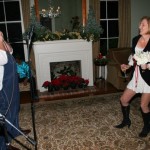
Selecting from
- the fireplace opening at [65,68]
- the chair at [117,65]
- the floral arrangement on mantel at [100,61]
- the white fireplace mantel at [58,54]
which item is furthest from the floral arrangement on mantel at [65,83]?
the chair at [117,65]

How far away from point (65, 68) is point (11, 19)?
212 centimetres

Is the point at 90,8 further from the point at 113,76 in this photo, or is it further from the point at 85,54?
the point at 113,76

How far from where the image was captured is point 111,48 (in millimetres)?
6863

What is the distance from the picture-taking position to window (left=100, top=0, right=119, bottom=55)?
6.71m

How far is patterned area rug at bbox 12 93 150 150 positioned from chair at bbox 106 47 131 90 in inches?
31.2

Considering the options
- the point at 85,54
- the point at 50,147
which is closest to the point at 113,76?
the point at 85,54

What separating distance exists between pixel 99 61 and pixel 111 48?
853mm

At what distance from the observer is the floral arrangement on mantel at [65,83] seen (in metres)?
5.87

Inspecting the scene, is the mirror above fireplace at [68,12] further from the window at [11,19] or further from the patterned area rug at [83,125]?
the patterned area rug at [83,125]


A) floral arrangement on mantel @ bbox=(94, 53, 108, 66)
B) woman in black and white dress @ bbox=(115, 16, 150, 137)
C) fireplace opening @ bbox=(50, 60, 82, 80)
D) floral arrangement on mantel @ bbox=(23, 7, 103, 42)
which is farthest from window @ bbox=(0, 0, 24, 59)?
woman in black and white dress @ bbox=(115, 16, 150, 137)

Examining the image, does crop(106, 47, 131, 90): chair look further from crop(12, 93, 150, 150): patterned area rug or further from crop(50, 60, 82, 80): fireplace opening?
crop(50, 60, 82, 80): fireplace opening

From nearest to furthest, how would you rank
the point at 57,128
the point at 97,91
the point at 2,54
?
the point at 2,54, the point at 57,128, the point at 97,91

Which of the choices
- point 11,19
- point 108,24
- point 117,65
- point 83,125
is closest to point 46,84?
point 117,65

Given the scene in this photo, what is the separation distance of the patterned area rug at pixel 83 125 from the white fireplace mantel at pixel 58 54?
3.86 feet
